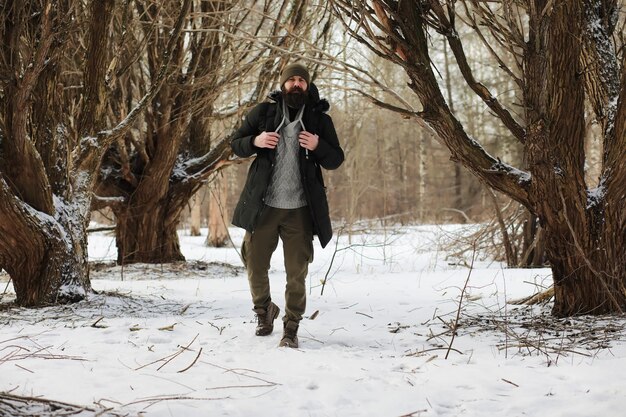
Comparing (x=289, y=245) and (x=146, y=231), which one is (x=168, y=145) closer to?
(x=146, y=231)

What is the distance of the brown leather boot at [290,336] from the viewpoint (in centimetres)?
355

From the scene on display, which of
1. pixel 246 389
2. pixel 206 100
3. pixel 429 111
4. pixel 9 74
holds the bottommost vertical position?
pixel 246 389

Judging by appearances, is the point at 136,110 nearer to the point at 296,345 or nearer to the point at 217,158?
the point at 296,345

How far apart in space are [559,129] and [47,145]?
13.4 feet

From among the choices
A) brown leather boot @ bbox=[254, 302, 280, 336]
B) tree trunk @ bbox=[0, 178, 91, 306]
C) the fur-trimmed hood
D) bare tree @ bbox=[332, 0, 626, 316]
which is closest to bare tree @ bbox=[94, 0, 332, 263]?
tree trunk @ bbox=[0, 178, 91, 306]

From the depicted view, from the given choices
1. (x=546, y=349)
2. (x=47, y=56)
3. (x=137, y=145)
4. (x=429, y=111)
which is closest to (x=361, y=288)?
(x=429, y=111)

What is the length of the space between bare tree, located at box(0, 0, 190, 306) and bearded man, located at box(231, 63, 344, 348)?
1.94 m

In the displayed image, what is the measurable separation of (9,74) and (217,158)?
179 inches

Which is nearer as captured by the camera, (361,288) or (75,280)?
(75,280)

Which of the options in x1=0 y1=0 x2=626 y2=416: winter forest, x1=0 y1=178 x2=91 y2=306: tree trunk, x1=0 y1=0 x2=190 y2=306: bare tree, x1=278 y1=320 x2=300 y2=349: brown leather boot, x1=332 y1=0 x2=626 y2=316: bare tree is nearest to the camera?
x1=0 y1=0 x2=626 y2=416: winter forest

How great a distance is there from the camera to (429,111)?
4.10 metres

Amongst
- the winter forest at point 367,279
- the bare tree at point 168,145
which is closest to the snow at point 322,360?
the winter forest at point 367,279

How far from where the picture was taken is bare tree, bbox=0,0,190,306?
463 cm

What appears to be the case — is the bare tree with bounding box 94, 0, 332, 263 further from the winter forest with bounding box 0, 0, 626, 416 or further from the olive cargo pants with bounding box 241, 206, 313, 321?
the olive cargo pants with bounding box 241, 206, 313, 321
